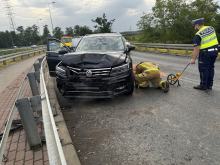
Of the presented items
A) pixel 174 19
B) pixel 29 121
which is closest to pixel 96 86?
pixel 29 121

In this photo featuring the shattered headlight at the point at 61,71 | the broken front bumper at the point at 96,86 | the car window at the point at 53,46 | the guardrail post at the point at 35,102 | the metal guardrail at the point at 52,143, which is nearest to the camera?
the metal guardrail at the point at 52,143

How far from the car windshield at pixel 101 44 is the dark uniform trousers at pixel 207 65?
231 centimetres

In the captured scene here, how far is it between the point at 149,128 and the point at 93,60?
89.3 inches

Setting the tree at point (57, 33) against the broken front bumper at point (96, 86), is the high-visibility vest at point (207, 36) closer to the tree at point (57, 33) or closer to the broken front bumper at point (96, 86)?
the broken front bumper at point (96, 86)

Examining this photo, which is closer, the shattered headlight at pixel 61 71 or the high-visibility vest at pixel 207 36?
the shattered headlight at pixel 61 71

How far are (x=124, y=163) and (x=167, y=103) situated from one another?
279 cm

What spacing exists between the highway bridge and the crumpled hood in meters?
1.02

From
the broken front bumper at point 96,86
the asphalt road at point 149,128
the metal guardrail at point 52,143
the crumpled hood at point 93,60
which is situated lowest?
the asphalt road at point 149,128

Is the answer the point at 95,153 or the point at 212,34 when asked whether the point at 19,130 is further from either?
the point at 212,34

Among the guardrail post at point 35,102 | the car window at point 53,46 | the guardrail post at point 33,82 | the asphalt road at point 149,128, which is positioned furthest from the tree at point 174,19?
the guardrail post at point 35,102

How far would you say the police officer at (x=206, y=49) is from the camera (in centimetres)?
642

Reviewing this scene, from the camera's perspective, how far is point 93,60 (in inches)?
223

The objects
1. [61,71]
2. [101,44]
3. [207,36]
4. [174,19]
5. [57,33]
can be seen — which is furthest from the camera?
[57,33]

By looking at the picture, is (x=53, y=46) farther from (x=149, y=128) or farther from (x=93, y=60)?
(x=149, y=128)
